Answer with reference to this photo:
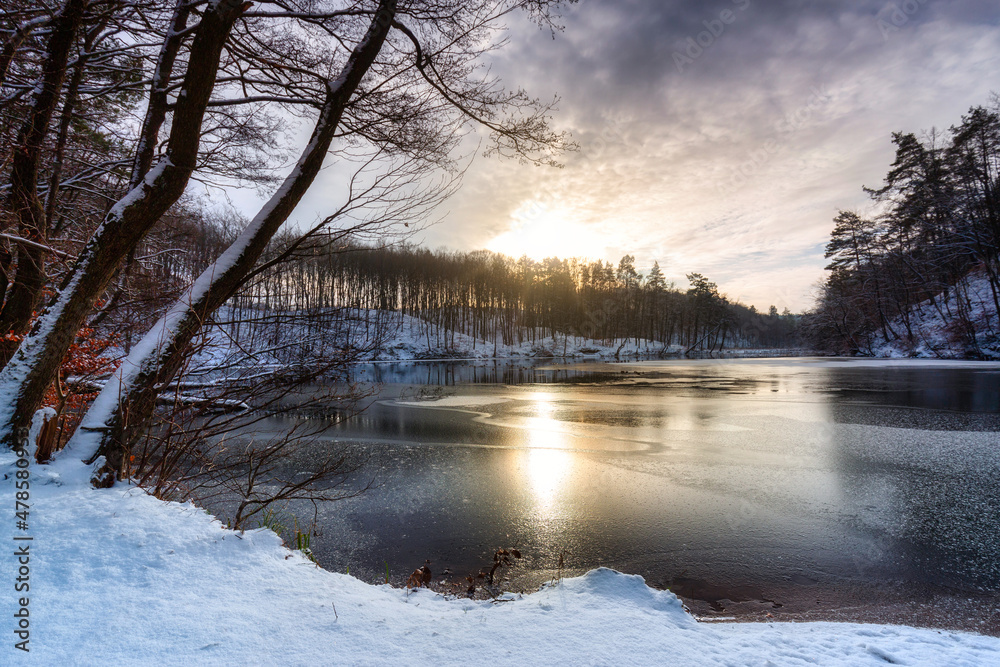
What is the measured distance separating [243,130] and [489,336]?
60.4 meters

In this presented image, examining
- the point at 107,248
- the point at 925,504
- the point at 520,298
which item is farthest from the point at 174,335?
the point at 520,298

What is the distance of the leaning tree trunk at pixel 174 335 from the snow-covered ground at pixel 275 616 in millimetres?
206

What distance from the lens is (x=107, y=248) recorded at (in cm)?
266

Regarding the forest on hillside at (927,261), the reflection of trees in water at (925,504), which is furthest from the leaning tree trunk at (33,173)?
the forest on hillside at (927,261)

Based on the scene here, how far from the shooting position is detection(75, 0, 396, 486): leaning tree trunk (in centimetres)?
268

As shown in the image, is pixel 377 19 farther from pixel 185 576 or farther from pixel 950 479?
pixel 950 479

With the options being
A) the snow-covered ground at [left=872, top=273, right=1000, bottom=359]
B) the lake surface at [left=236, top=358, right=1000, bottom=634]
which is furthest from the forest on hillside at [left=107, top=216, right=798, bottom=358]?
the lake surface at [left=236, top=358, right=1000, bottom=634]

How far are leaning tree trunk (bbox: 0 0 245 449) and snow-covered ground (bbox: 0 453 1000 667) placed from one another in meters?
0.44

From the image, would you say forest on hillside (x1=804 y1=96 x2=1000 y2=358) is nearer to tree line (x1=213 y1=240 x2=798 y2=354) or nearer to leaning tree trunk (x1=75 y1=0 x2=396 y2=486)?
tree line (x1=213 y1=240 x2=798 y2=354)

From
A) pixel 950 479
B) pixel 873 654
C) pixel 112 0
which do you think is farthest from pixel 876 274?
pixel 112 0

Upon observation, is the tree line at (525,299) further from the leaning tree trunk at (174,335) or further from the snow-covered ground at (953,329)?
the leaning tree trunk at (174,335)

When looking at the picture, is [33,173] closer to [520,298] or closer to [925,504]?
[925,504]

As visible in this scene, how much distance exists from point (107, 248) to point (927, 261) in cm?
4327

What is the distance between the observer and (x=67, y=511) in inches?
85.3
